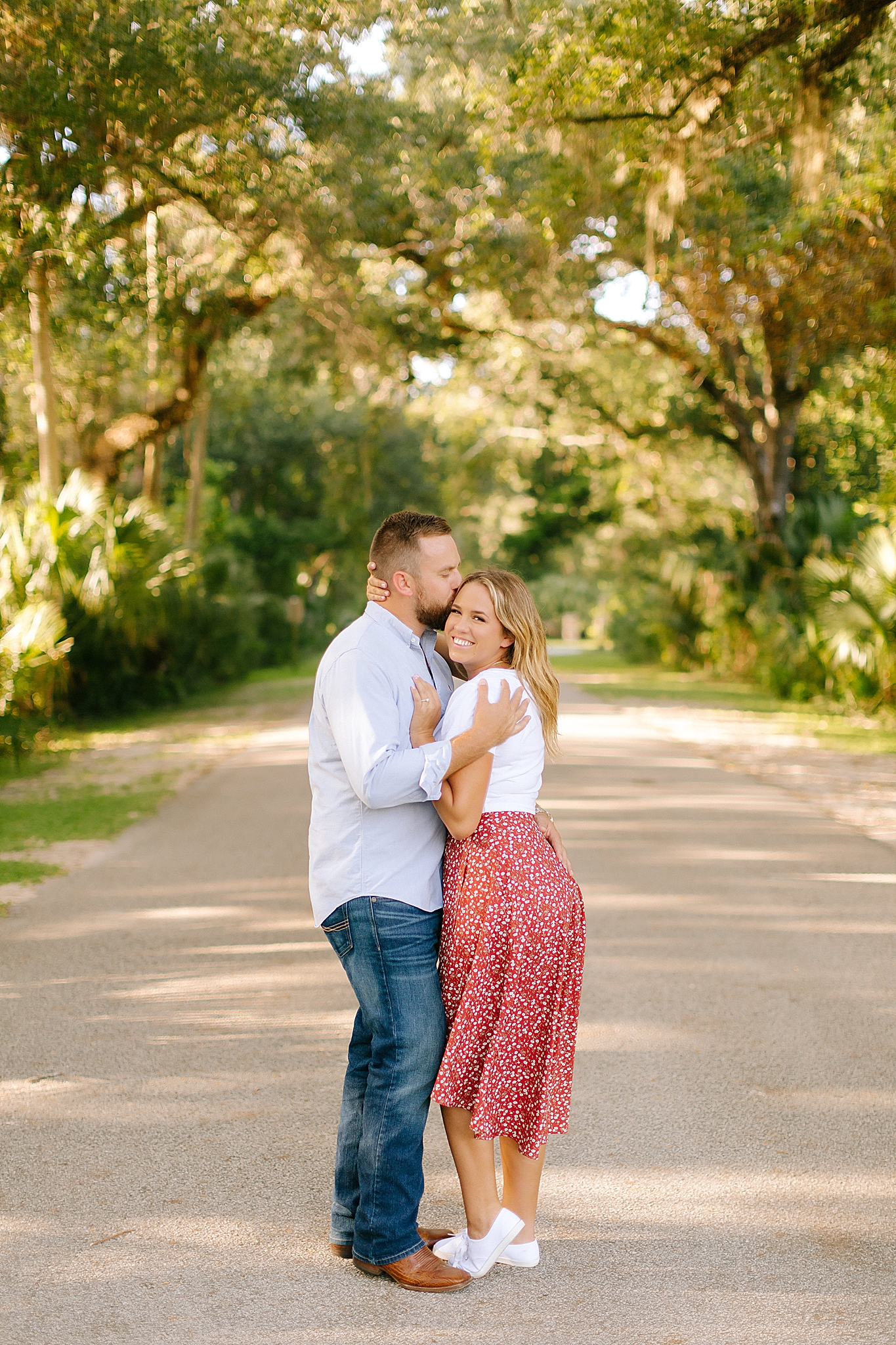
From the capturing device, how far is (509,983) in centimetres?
314

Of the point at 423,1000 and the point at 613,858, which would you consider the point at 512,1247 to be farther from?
the point at 613,858

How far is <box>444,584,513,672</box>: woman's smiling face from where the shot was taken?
324cm

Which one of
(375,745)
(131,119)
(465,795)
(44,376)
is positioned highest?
(131,119)

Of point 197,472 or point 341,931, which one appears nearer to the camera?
point 341,931

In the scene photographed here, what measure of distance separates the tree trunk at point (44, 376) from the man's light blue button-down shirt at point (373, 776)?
9.66 m

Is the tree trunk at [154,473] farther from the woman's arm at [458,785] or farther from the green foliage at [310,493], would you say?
the woman's arm at [458,785]

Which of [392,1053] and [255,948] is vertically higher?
[392,1053]

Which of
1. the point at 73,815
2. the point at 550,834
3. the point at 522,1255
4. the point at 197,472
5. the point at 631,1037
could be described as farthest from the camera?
the point at 197,472

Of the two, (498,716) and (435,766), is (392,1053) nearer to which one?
(435,766)

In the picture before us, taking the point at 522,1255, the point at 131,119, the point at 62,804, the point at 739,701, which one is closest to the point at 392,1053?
the point at 522,1255

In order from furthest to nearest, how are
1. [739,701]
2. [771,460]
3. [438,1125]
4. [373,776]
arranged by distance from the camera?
[771,460] → [739,701] → [438,1125] → [373,776]

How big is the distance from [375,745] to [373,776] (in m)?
0.08

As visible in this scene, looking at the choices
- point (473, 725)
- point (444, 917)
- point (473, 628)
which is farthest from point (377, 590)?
point (444, 917)

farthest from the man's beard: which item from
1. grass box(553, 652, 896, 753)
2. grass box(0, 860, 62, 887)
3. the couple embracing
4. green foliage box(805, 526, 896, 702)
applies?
green foliage box(805, 526, 896, 702)
